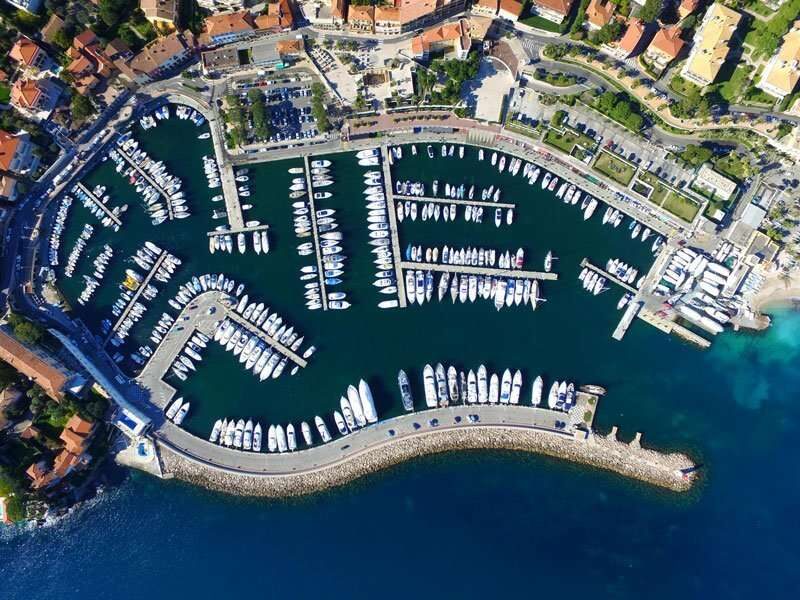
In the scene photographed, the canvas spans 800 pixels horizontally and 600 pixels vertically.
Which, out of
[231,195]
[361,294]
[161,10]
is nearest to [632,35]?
[361,294]

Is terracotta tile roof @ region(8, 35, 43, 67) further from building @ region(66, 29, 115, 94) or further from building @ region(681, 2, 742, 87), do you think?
building @ region(681, 2, 742, 87)

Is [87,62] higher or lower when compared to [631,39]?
lower

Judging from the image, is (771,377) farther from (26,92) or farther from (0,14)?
(0,14)

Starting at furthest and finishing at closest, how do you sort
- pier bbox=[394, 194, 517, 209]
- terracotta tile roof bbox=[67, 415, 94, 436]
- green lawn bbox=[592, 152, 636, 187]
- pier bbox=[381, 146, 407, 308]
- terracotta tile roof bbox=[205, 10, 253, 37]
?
pier bbox=[394, 194, 517, 209] < green lawn bbox=[592, 152, 636, 187] < pier bbox=[381, 146, 407, 308] < terracotta tile roof bbox=[205, 10, 253, 37] < terracotta tile roof bbox=[67, 415, 94, 436]

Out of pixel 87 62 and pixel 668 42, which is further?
pixel 87 62

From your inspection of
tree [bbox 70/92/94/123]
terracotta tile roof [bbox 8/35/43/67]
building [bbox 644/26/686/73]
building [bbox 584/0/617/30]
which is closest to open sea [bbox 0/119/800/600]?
tree [bbox 70/92/94/123]

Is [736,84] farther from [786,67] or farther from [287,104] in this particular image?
[287,104]
